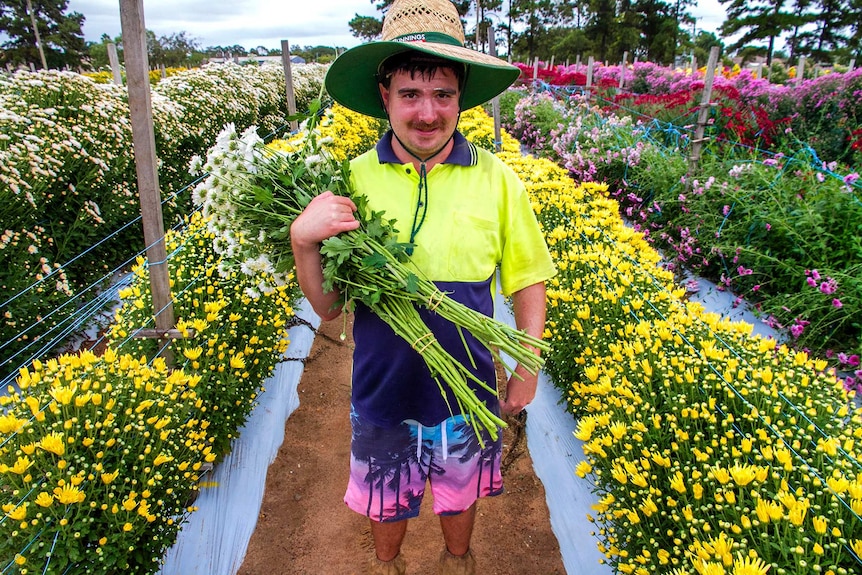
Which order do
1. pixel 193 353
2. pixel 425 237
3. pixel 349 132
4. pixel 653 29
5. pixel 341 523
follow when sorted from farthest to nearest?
pixel 653 29, pixel 349 132, pixel 341 523, pixel 193 353, pixel 425 237

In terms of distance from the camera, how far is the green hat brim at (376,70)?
55.7 inches

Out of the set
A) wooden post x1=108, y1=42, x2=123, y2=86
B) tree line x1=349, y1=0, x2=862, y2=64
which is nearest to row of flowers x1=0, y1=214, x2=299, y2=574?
wooden post x1=108, y1=42, x2=123, y2=86

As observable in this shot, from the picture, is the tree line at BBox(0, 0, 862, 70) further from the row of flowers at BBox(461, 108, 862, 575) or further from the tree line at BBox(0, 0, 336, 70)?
→ the row of flowers at BBox(461, 108, 862, 575)

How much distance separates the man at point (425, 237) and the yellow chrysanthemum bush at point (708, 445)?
0.52 meters

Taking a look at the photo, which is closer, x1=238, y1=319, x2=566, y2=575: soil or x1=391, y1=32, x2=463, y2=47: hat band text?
x1=391, y1=32, x2=463, y2=47: hat band text

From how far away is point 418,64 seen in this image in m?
1.46

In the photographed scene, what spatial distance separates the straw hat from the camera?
143 cm

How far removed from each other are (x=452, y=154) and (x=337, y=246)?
0.49 meters

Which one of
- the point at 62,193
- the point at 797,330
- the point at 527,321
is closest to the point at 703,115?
the point at 797,330

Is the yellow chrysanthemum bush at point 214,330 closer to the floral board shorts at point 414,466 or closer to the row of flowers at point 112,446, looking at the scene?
the row of flowers at point 112,446

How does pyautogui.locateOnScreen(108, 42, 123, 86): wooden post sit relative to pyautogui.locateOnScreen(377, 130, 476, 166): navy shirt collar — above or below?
above

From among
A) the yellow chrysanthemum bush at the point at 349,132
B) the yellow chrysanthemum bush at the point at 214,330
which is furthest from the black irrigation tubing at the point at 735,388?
the yellow chrysanthemum bush at the point at 349,132

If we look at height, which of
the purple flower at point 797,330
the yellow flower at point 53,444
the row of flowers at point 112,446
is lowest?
the purple flower at point 797,330

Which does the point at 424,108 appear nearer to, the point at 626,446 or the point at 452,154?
the point at 452,154
